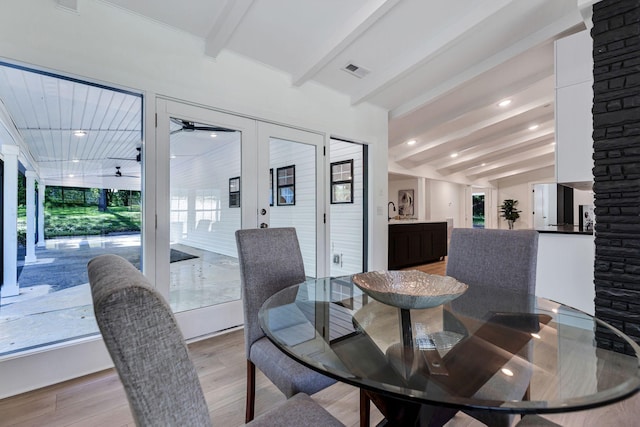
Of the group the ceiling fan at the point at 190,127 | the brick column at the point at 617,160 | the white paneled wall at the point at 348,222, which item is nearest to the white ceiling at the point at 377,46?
the ceiling fan at the point at 190,127

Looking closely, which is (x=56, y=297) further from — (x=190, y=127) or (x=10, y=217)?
(x=190, y=127)

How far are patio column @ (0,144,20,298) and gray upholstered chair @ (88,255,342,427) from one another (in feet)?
7.29

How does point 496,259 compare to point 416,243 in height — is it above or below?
above

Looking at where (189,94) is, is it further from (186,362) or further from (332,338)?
(186,362)

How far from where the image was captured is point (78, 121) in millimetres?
2180

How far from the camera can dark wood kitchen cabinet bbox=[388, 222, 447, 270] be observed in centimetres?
536

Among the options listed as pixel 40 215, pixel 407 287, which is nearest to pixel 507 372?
pixel 407 287

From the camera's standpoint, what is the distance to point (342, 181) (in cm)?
438

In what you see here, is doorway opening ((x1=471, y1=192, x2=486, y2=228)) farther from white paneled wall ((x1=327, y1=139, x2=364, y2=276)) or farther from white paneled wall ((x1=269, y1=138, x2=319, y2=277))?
white paneled wall ((x1=269, y1=138, x2=319, y2=277))

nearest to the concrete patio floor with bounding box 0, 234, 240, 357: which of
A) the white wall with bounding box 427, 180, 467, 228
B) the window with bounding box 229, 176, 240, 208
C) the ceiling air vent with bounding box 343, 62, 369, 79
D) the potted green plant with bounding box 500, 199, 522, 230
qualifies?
the window with bounding box 229, 176, 240, 208

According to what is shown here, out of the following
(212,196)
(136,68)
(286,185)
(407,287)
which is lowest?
(407,287)

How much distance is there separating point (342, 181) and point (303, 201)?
1.12 meters

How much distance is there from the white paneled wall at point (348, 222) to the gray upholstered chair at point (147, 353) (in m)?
3.65

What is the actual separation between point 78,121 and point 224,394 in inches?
85.2
